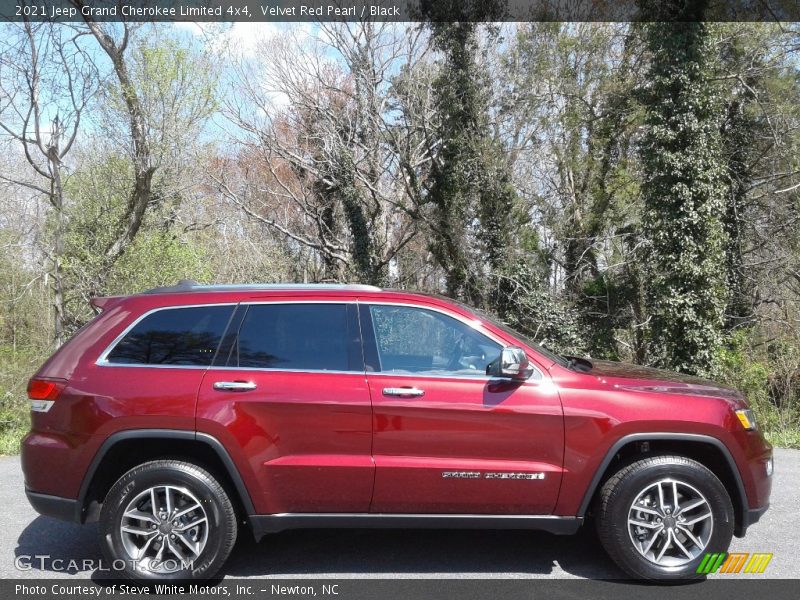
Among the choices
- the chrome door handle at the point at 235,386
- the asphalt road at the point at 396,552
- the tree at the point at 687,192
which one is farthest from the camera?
the tree at the point at 687,192

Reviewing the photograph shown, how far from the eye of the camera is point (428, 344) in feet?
14.5

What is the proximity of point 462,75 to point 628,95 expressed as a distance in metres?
5.47

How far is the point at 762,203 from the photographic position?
18.2 metres

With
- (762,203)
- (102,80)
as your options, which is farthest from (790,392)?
(102,80)

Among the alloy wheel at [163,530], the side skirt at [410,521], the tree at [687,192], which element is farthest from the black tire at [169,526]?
the tree at [687,192]

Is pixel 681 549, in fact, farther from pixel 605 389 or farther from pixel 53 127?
pixel 53 127

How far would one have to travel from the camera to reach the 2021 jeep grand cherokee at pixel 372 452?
13.5 ft

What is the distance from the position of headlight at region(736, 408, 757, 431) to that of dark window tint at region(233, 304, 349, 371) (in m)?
2.57

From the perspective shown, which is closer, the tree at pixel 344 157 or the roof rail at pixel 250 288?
the roof rail at pixel 250 288

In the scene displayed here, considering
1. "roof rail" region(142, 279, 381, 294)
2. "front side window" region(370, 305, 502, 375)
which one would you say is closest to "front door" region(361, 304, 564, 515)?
"front side window" region(370, 305, 502, 375)

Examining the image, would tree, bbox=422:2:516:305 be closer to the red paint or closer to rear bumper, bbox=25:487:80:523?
the red paint

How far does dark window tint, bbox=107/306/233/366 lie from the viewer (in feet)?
14.2

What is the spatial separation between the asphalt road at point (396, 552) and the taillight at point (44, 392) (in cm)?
113

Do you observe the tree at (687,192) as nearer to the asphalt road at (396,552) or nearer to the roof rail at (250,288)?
the asphalt road at (396,552)
